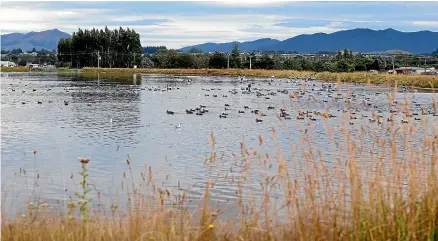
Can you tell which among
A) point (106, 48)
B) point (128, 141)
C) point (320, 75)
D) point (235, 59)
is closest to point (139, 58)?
point (106, 48)

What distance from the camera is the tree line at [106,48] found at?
11181 cm

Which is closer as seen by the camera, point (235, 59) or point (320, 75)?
point (320, 75)

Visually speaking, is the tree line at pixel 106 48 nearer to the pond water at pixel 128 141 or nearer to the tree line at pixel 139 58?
the tree line at pixel 139 58

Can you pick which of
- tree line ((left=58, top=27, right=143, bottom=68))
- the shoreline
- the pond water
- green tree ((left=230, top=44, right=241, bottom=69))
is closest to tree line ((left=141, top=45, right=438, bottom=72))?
green tree ((left=230, top=44, right=241, bottom=69))

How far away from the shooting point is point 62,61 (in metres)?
127

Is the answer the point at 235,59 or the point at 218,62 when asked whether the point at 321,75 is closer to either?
the point at 235,59

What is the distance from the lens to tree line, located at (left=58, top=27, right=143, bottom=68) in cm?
11181

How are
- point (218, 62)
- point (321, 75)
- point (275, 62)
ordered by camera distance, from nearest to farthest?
point (321, 75) < point (275, 62) < point (218, 62)

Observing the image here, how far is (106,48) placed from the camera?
372 feet

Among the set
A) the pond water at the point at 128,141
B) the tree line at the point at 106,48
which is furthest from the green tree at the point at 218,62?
the pond water at the point at 128,141

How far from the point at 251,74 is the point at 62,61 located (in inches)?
2089

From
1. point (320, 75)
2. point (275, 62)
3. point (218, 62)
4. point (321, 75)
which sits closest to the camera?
point (321, 75)

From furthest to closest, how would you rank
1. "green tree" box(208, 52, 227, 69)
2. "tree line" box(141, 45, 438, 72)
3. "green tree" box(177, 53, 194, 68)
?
"green tree" box(177, 53, 194, 68) → "green tree" box(208, 52, 227, 69) → "tree line" box(141, 45, 438, 72)

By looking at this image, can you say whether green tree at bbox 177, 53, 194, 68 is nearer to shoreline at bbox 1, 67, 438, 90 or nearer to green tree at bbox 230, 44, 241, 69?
green tree at bbox 230, 44, 241, 69
